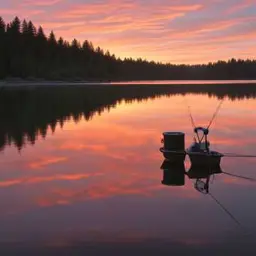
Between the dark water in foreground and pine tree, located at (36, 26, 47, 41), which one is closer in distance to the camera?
the dark water in foreground

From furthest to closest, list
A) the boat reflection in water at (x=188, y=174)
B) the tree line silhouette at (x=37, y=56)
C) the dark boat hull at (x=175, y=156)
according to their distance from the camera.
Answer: the tree line silhouette at (x=37, y=56) → the dark boat hull at (x=175, y=156) → the boat reflection in water at (x=188, y=174)

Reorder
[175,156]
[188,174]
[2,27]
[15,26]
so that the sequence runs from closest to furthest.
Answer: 1. [188,174]
2. [175,156]
3. [2,27]
4. [15,26]

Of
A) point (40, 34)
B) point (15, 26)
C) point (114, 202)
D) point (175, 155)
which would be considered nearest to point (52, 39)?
point (40, 34)

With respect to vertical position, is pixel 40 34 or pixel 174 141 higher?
pixel 40 34

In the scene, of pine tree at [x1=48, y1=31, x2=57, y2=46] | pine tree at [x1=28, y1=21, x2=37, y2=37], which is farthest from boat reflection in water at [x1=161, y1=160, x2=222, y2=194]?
pine tree at [x1=48, y1=31, x2=57, y2=46]

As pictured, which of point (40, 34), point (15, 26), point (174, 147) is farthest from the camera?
point (40, 34)

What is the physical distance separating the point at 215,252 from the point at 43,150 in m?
14.5

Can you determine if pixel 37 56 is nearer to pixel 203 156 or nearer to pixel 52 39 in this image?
pixel 52 39

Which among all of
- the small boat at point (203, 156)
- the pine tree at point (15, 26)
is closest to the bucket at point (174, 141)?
the small boat at point (203, 156)

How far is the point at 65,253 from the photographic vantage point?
9125 millimetres

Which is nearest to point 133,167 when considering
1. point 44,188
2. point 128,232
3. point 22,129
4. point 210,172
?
point 210,172

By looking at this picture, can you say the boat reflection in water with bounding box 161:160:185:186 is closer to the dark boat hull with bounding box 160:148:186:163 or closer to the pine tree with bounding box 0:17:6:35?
the dark boat hull with bounding box 160:148:186:163

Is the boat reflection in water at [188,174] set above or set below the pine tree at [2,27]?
below

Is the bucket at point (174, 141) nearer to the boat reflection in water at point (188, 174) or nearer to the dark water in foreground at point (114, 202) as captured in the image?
the boat reflection in water at point (188, 174)
